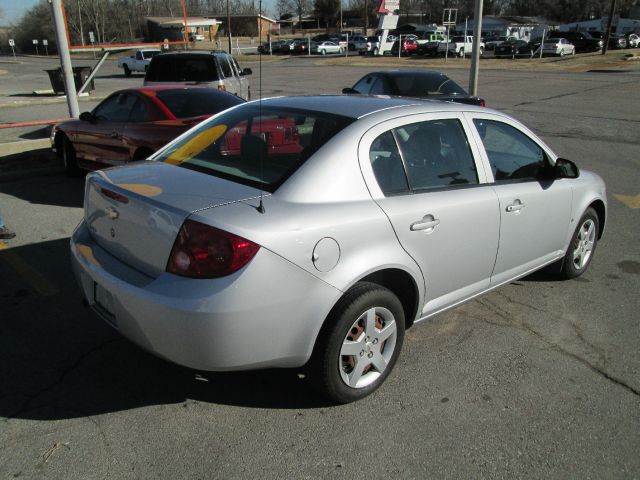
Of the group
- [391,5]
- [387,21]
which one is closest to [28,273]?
[391,5]

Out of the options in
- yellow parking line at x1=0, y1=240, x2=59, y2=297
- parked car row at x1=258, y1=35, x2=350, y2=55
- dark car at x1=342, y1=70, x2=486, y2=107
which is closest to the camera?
yellow parking line at x1=0, y1=240, x2=59, y2=297

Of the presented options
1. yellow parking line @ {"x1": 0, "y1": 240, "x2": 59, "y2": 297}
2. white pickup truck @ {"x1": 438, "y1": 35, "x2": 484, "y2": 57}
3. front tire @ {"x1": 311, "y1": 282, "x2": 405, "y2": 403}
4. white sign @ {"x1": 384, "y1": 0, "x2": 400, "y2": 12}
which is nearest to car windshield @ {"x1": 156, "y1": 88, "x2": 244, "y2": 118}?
yellow parking line @ {"x1": 0, "y1": 240, "x2": 59, "y2": 297}

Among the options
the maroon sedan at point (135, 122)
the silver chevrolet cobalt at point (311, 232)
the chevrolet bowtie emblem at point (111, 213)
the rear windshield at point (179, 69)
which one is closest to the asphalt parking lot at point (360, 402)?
the silver chevrolet cobalt at point (311, 232)

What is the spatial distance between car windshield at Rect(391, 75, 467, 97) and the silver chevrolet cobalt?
273 inches

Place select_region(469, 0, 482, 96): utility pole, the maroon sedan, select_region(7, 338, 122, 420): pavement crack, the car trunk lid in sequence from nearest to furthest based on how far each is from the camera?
the car trunk lid, select_region(7, 338, 122, 420): pavement crack, the maroon sedan, select_region(469, 0, 482, 96): utility pole

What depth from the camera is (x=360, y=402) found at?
314 centimetres

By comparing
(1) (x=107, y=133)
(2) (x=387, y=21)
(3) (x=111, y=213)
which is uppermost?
(2) (x=387, y=21)

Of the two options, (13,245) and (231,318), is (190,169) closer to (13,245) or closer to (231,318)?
(231,318)

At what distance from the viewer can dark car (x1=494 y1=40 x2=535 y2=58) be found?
44.3 m

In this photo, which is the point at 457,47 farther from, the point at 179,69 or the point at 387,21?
the point at 179,69

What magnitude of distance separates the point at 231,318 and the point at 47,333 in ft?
6.27

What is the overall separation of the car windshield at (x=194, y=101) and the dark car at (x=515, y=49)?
41.9 m

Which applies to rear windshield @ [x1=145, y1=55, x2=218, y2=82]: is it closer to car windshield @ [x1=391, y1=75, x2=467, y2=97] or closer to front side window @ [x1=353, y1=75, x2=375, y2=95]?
Result: front side window @ [x1=353, y1=75, x2=375, y2=95]

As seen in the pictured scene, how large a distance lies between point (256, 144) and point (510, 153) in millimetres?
1931
